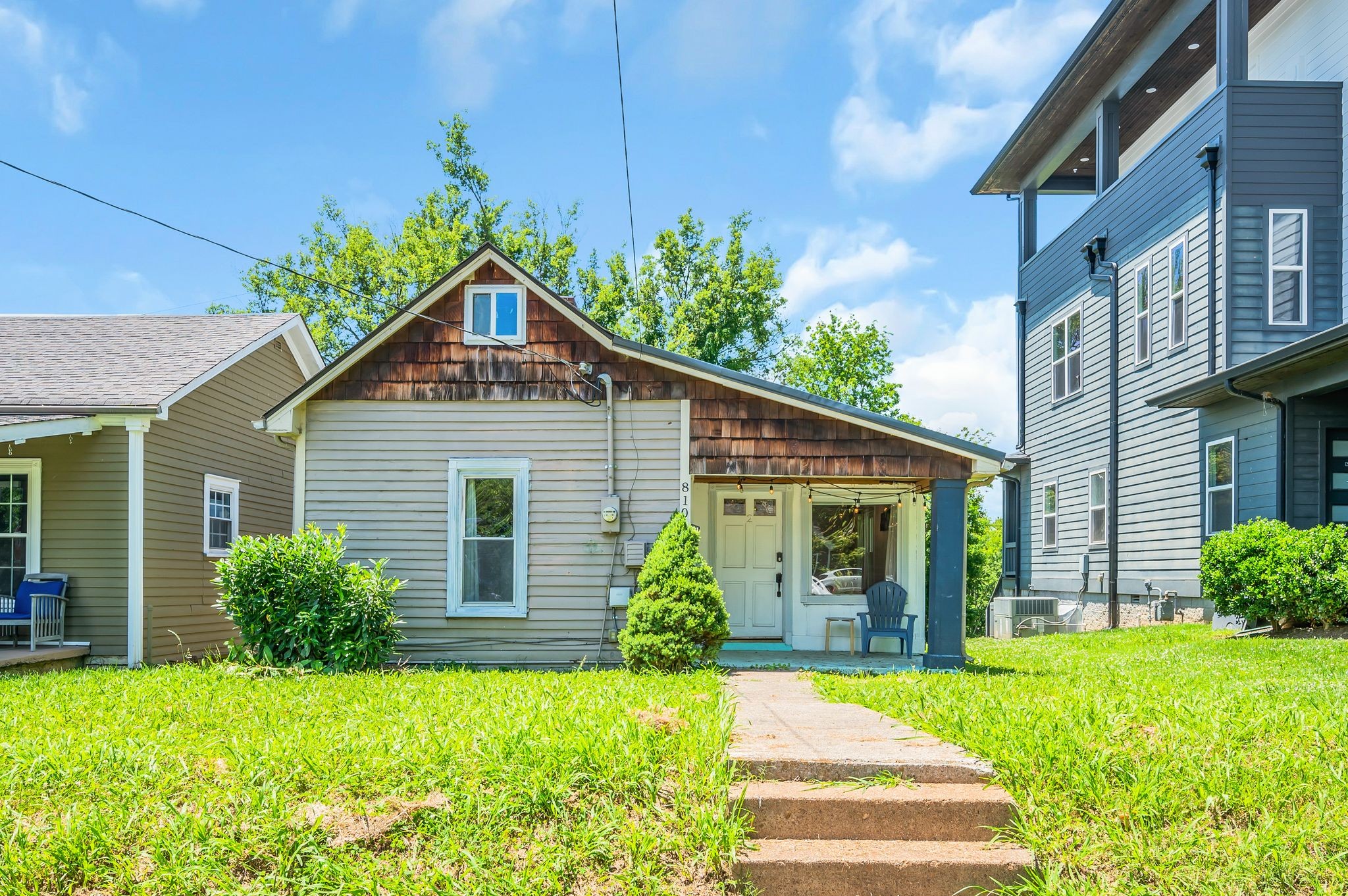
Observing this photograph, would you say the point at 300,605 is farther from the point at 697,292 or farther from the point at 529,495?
the point at 697,292

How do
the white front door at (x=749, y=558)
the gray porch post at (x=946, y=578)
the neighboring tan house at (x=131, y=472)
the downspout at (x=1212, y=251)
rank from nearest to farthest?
the gray porch post at (x=946, y=578) < the neighboring tan house at (x=131, y=472) < the white front door at (x=749, y=558) < the downspout at (x=1212, y=251)

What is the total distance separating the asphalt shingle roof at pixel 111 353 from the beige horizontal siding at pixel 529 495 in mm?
2706

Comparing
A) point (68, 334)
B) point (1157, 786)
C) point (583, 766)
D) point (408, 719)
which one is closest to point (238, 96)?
point (68, 334)

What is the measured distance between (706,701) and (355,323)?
2415 centimetres

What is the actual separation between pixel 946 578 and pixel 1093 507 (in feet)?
26.5

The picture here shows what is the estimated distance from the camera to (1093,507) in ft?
56.7

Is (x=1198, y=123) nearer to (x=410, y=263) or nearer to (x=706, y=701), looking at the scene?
(x=706, y=701)

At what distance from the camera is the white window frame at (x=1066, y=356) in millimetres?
17859

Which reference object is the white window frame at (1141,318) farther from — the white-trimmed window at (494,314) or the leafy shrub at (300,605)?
the leafy shrub at (300,605)

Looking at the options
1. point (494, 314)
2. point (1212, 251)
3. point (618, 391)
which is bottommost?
point (618, 391)

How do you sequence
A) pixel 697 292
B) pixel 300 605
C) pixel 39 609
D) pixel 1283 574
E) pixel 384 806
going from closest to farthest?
1. pixel 384 806
2. pixel 300 605
3. pixel 1283 574
4. pixel 39 609
5. pixel 697 292

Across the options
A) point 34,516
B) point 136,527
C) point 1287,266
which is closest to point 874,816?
point 136,527

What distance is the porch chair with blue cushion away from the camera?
1127cm

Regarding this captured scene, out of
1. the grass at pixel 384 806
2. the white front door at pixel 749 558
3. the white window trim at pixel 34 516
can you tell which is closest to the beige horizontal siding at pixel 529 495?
the white front door at pixel 749 558
